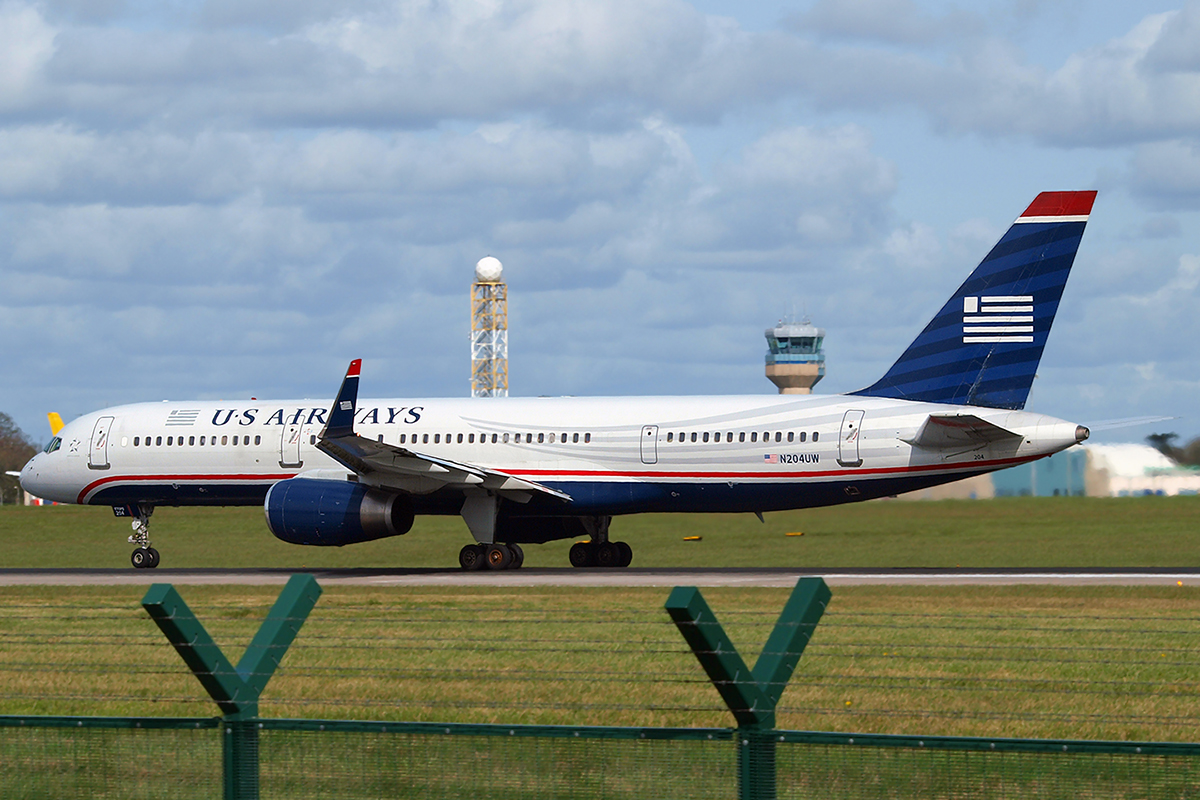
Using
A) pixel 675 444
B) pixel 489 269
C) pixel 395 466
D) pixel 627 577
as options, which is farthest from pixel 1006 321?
pixel 489 269

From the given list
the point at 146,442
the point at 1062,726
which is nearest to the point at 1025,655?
the point at 1062,726

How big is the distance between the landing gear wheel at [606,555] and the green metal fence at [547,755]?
992 inches

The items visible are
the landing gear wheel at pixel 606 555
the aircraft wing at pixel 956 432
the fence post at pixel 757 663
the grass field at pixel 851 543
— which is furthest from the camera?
the grass field at pixel 851 543

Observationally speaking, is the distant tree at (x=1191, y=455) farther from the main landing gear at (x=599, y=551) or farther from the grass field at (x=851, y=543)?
the main landing gear at (x=599, y=551)

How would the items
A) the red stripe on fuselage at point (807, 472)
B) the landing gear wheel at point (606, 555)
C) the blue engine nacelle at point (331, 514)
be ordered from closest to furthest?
the red stripe on fuselage at point (807, 472) → the blue engine nacelle at point (331, 514) → the landing gear wheel at point (606, 555)

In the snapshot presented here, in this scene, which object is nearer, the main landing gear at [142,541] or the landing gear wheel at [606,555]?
the landing gear wheel at [606,555]

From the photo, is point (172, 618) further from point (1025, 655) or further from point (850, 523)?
point (850, 523)

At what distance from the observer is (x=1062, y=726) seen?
11391 mm

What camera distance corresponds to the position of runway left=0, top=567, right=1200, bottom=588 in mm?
25391

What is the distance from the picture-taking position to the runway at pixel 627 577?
25391 mm

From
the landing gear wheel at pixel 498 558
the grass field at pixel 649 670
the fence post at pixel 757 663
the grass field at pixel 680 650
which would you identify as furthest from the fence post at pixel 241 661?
the landing gear wheel at pixel 498 558

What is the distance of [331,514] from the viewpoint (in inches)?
1191

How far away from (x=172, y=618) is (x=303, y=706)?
5.73 metres

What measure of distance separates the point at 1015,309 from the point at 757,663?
24.0 meters
